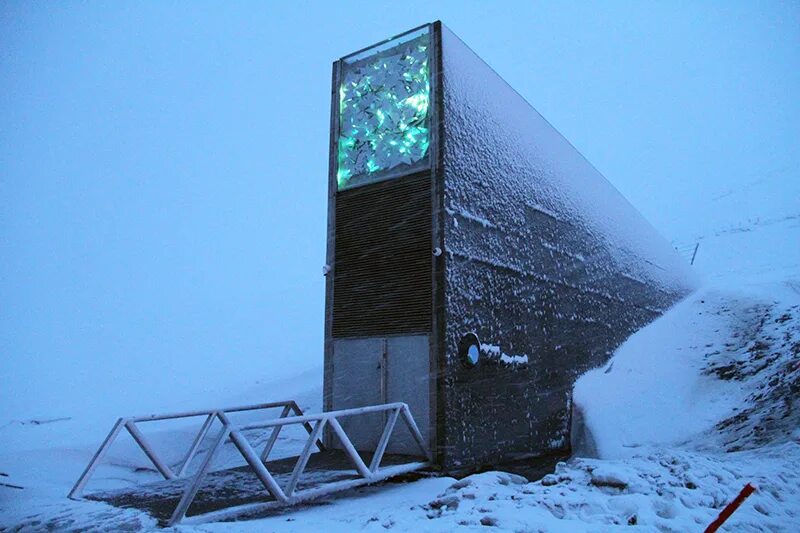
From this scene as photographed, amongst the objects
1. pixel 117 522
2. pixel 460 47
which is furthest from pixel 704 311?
pixel 117 522

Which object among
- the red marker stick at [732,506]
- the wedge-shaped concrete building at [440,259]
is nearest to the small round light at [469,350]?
the wedge-shaped concrete building at [440,259]

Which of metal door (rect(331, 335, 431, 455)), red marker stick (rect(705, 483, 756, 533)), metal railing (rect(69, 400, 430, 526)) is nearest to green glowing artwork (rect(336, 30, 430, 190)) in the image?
metal door (rect(331, 335, 431, 455))

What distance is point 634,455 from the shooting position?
6.91 metres

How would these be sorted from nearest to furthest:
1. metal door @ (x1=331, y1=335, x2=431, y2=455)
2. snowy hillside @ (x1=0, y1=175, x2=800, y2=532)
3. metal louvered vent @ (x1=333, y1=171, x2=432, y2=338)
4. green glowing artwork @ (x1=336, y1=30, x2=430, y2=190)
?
snowy hillside @ (x1=0, y1=175, x2=800, y2=532)
metal door @ (x1=331, y1=335, x2=431, y2=455)
metal louvered vent @ (x1=333, y1=171, x2=432, y2=338)
green glowing artwork @ (x1=336, y1=30, x2=430, y2=190)

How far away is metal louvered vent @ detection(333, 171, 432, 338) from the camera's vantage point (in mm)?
7055

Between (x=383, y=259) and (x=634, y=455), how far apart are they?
3.92m

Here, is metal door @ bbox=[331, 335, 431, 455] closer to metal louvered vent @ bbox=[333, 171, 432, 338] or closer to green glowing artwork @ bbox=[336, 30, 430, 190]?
metal louvered vent @ bbox=[333, 171, 432, 338]

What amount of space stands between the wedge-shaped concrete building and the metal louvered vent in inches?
0.7

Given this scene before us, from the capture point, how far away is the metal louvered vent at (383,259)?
705 centimetres

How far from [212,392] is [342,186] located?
50.5 ft

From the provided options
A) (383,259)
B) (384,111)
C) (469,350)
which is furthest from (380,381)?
(384,111)

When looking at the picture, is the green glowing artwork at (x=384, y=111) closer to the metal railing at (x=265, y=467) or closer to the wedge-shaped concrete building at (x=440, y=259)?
the wedge-shaped concrete building at (x=440, y=259)

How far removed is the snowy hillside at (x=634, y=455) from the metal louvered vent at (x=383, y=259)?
6.91 feet

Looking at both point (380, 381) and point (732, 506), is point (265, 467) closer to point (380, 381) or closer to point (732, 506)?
point (380, 381)
